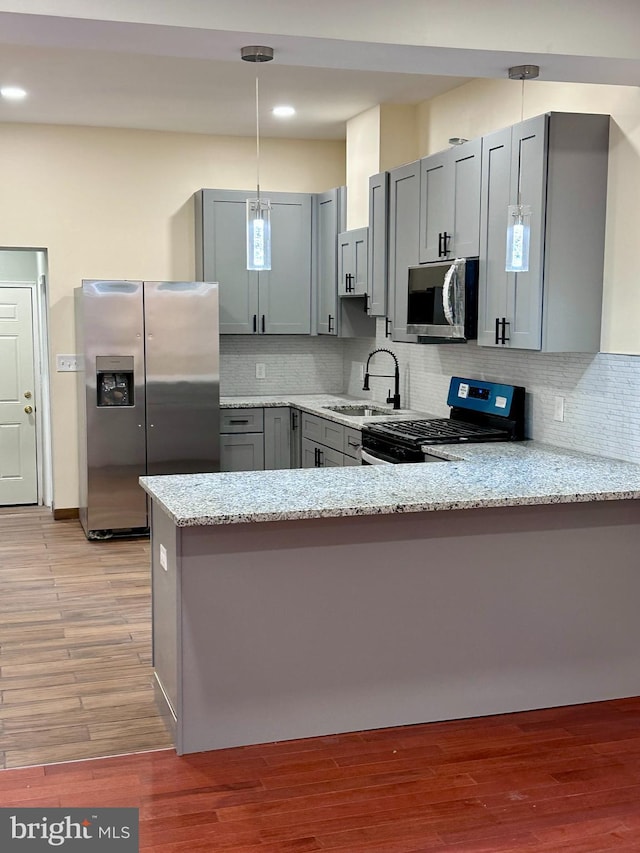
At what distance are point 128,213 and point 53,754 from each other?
14.7ft

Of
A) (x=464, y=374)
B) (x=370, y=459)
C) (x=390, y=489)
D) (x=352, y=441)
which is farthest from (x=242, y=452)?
(x=390, y=489)

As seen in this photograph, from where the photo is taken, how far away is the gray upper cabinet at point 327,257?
657 centimetres

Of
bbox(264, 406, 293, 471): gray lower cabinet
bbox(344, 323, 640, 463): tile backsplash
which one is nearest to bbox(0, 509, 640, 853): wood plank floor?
bbox(344, 323, 640, 463): tile backsplash

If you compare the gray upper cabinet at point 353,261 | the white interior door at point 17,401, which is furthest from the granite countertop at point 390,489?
the white interior door at point 17,401

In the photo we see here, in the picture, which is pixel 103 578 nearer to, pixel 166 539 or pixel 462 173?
pixel 166 539

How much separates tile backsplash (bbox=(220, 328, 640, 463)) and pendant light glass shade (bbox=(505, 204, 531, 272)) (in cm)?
81

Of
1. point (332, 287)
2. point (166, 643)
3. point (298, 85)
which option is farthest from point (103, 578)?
point (298, 85)

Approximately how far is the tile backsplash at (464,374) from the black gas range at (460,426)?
9 cm

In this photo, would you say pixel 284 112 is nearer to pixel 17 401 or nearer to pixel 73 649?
pixel 17 401

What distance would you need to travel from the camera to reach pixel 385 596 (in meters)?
3.34

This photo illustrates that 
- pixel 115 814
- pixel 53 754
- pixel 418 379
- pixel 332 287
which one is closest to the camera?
pixel 115 814

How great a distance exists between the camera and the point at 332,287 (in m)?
6.66

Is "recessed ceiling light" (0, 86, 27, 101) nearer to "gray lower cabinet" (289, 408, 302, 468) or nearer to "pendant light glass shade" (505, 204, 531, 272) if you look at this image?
"gray lower cabinet" (289, 408, 302, 468)

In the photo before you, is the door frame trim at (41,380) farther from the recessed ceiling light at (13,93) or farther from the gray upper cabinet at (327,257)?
the gray upper cabinet at (327,257)
